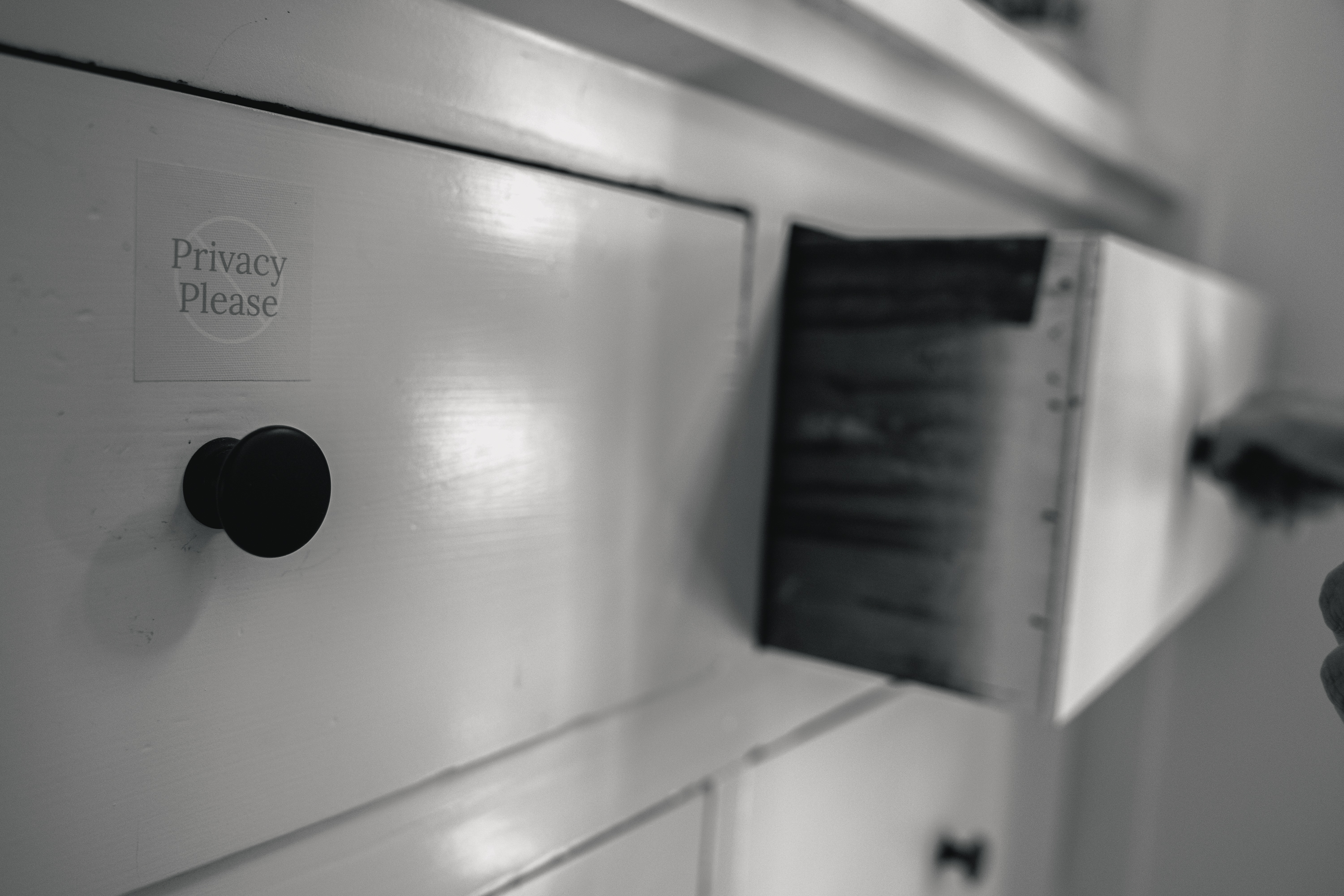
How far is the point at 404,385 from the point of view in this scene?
0.31m

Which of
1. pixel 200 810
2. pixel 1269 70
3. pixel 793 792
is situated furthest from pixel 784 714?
pixel 1269 70

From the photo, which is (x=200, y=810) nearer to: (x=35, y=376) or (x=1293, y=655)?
(x=35, y=376)

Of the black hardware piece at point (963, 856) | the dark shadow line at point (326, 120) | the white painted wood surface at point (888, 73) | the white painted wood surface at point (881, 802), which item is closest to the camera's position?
the dark shadow line at point (326, 120)

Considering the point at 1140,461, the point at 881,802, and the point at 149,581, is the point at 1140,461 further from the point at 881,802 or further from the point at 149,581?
the point at 149,581

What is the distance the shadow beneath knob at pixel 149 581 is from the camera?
9.9 inches

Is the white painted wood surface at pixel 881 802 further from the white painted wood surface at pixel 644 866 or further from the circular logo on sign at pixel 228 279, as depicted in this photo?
the circular logo on sign at pixel 228 279

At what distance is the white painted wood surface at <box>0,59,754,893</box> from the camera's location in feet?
0.78

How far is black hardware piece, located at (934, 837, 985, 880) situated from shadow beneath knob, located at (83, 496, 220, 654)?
614 mm

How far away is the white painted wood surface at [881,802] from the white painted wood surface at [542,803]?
1.3 inches

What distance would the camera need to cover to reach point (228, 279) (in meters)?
0.27

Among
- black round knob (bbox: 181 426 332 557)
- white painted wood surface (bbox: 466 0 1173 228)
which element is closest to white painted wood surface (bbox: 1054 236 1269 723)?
white painted wood surface (bbox: 466 0 1173 228)

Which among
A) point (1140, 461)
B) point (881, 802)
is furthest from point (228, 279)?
point (881, 802)

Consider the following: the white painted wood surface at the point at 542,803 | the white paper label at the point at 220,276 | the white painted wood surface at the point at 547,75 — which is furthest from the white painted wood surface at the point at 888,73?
the white painted wood surface at the point at 542,803

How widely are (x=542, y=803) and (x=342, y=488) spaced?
17 centimetres
